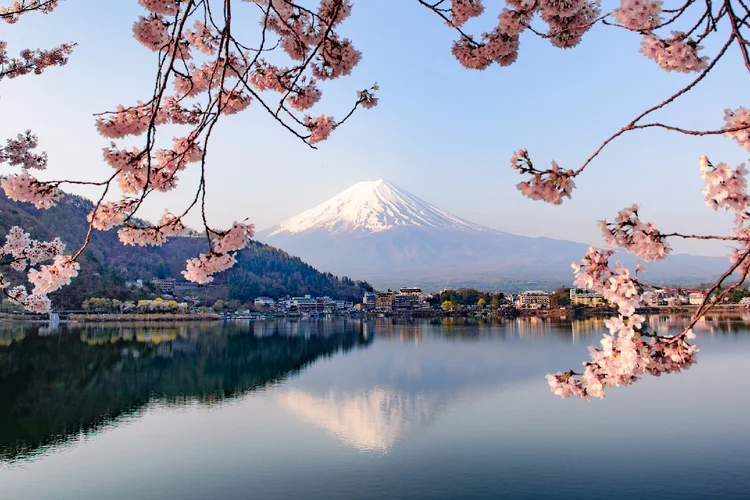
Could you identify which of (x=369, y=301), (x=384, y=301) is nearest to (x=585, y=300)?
(x=384, y=301)

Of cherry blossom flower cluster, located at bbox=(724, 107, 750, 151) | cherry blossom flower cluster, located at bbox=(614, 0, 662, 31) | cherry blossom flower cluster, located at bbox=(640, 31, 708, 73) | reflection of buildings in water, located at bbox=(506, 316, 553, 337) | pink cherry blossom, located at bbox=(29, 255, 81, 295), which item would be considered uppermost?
cherry blossom flower cluster, located at bbox=(614, 0, 662, 31)

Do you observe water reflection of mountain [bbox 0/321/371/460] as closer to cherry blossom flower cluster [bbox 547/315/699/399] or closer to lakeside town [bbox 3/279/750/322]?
cherry blossom flower cluster [bbox 547/315/699/399]

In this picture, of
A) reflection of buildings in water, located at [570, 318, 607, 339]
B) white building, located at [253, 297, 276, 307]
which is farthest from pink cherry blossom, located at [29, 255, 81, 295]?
white building, located at [253, 297, 276, 307]

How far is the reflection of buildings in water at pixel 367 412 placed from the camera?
765 centimetres

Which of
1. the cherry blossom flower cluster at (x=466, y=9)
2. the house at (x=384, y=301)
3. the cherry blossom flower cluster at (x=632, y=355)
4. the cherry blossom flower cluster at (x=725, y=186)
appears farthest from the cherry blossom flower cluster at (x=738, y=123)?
the house at (x=384, y=301)

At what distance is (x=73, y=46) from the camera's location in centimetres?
391

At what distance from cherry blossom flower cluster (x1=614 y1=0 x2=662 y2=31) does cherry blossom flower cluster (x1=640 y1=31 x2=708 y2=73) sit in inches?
1.6

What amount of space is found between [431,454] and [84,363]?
10.4 meters

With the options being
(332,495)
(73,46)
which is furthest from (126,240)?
(332,495)

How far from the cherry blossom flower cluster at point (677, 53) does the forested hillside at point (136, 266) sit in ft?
117

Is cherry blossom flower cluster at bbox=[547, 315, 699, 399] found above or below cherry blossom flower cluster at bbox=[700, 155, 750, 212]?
below

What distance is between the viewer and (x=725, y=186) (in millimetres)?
1065

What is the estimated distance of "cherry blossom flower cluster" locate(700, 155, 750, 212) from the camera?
1.06 m

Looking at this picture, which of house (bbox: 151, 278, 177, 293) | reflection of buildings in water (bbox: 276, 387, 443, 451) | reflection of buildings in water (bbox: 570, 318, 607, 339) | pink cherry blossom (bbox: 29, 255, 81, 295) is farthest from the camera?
house (bbox: 151, 278, 177, 293)
